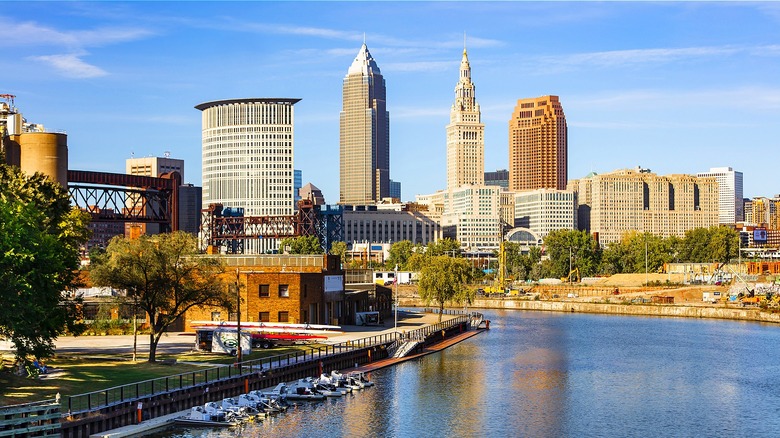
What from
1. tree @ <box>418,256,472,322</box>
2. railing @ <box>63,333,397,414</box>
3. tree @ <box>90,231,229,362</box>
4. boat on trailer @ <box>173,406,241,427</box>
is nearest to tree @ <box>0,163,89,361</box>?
tree @ <box>90,231,229,362</box>

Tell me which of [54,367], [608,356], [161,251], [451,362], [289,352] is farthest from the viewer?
[608,356]

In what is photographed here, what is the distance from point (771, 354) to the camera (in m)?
113

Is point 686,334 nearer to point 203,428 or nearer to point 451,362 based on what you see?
point 451,362

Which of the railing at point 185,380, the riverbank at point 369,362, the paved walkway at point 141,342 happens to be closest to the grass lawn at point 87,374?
the railing at point 185,380

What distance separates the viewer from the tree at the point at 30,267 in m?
59.5

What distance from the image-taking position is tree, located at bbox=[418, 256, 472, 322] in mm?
142500

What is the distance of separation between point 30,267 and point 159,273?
59.7 ft

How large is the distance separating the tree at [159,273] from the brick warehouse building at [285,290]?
17.9 m

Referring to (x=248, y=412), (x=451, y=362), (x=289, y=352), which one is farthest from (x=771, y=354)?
(x=248, y=412)

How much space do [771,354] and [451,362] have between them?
3738 cm

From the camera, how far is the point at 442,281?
142250 mm

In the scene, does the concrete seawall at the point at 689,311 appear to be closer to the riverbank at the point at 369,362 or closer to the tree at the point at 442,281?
the tree at the point at 442,281

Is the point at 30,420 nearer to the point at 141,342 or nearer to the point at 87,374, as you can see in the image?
the point at 87,374

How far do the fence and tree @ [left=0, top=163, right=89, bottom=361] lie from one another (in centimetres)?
500
